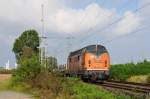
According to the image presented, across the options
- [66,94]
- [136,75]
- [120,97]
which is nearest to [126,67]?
[136,75]

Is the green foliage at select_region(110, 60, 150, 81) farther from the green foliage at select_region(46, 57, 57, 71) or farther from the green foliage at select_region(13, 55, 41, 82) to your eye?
the green foliage at select_region(13, 55, 41, 82)

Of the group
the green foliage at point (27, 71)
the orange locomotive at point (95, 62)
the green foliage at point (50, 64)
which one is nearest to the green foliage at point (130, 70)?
the green foliage at point (50, 64)

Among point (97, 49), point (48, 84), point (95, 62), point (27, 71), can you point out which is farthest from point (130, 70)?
point (48, 84)

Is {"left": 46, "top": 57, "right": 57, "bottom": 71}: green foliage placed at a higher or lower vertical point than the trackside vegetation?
higher

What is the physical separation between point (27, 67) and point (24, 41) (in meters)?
75.0

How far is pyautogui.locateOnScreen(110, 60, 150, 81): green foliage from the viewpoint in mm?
57562

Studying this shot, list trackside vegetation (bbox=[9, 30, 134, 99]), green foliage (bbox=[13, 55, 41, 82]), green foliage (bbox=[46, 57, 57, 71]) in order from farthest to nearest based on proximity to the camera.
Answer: green foliage (bbox=[46, 57, 57, 71]) → green foliage (bbox=[13, 55, 41, 82]) → trackside vegetation (bbox=[9, 30, 134, 99])

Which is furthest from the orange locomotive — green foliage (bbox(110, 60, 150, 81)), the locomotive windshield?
green foliage (bbox(110, 60, 150, 81))

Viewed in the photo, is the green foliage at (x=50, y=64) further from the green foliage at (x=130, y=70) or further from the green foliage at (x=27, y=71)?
the green foliage at (x=130, y=70)

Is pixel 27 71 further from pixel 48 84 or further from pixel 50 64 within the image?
pixel 48 84

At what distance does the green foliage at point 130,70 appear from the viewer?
57.6 m

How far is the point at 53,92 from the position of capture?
28609 millimetres

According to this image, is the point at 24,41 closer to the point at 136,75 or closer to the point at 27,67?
the point at 136,75

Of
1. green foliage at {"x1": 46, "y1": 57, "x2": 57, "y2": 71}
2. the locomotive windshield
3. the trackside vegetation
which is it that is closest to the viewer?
the trackside vegetation
